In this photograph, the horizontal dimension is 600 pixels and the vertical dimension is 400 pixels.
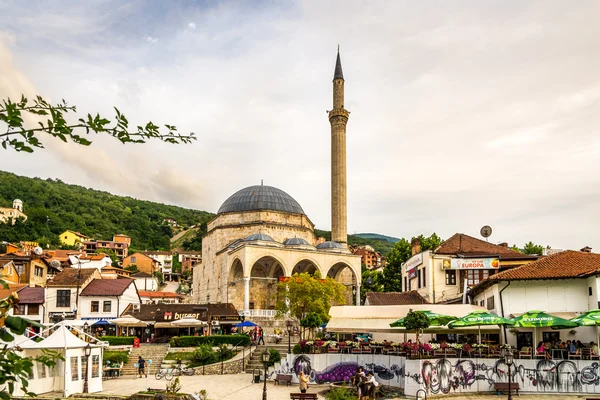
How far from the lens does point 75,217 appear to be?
9588 cm

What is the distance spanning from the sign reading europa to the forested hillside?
6654 cm

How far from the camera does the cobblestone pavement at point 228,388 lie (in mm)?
16062

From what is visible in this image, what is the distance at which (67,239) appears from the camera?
280 feet

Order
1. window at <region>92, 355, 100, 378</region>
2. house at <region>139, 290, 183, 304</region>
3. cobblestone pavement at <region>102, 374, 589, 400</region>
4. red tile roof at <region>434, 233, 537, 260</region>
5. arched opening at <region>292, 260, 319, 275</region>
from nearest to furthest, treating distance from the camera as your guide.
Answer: cobblestone pavement at <region>102, 374, 589, 400</region> < window at <region>92, 355, 100, 378</region> < red tile roof at <region>434, 233, 537, 260</region> < arched opening at <region>292, 260, 319, 275</region> < house at <region>139, 290, 183, 304</region>

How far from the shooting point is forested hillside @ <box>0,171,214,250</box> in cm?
8404

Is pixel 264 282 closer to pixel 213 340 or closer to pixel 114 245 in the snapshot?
pixel 213 340

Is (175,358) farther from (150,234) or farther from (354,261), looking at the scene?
(150,234)

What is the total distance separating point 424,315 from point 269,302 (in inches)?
995

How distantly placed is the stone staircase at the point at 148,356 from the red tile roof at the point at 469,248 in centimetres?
1436

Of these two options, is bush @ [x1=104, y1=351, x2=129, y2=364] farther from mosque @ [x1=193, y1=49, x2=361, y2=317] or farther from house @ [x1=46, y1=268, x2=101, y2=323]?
mosque @ [x1=193, y1=49, x2=361, y2=317]

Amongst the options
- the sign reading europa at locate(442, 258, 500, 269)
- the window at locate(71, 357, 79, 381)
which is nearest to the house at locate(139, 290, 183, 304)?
the sign reading europa at locate(442, 258, 500, 269)

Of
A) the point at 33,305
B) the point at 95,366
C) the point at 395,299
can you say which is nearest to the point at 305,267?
the point at 395,299

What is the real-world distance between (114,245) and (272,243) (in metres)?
56.5

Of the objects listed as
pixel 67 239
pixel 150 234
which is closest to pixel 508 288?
pixel 67 239
